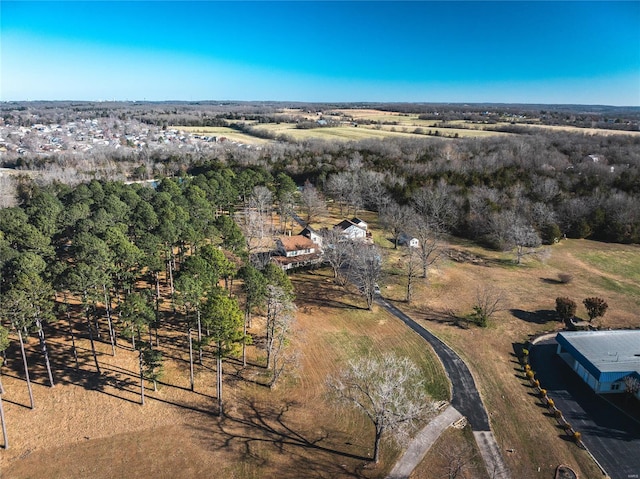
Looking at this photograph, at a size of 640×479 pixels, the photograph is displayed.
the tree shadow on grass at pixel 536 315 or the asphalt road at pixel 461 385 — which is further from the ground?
the asphalt road at pixel 461 385

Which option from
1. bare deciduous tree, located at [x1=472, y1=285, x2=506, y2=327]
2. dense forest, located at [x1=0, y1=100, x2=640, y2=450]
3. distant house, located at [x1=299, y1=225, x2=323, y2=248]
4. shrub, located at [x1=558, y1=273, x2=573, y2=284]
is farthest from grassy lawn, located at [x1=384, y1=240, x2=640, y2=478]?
distant house, located at [x1=299, y1=225, x2=323, y2=248]

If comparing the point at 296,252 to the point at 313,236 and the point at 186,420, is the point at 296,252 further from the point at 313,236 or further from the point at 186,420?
the point at 186,420

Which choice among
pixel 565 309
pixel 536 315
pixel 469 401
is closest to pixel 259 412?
pixel 469 401

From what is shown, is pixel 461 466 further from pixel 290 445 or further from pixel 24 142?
pixel 24 142

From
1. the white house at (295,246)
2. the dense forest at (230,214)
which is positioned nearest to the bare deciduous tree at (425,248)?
the dense forest at (230,214)

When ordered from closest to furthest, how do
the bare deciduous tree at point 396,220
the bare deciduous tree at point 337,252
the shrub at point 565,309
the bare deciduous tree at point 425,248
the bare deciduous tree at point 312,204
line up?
1. the shrub at point 565,309
2. the bare deciduous tree at point 337,252
3. the bare deciduous tree at point 425,248
4. the bare deciduous tree at point 396,220
5. the bare deciduous tree at point 312,204

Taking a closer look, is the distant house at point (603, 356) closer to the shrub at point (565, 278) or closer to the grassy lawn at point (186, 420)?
the grassy lawn at point (186, 420)

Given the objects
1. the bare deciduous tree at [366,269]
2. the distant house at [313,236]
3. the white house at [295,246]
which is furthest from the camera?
the distant house at [313,236]
